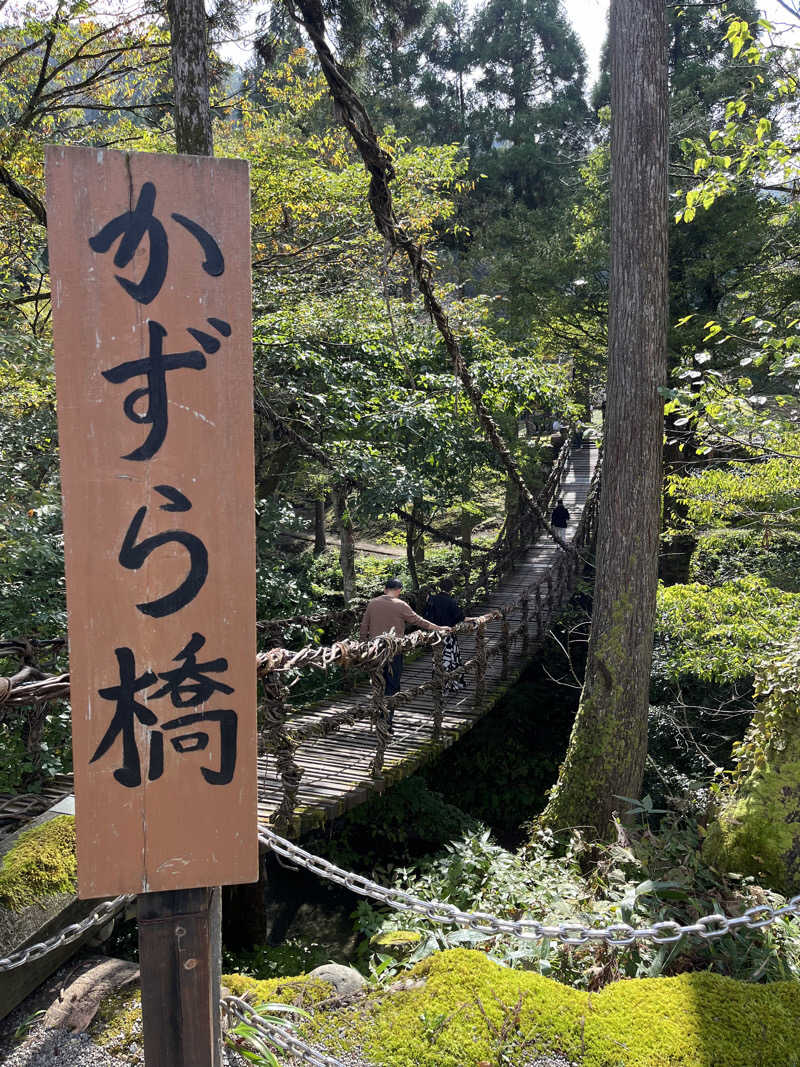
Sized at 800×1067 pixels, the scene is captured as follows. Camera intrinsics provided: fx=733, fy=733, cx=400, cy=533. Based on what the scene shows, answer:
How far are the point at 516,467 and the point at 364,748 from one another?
464 centimetres

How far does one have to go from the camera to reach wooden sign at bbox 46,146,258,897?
71.5 inches

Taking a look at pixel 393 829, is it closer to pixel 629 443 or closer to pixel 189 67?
pixel 629 443

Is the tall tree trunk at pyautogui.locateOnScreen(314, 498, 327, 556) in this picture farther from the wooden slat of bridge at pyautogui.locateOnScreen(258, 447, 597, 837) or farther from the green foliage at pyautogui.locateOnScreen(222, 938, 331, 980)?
the green foliage at pyautogui.locateOnScreen(222, 938, 331, 980)

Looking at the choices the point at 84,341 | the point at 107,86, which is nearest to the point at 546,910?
the point at 84,341

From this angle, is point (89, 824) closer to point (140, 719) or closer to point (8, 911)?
point (140, 719)

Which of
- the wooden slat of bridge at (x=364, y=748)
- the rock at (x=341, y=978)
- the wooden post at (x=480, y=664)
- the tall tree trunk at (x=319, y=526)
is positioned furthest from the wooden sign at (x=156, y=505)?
the tall tree trunk at (x=319, y=526)

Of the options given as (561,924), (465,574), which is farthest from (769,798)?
(465,574)

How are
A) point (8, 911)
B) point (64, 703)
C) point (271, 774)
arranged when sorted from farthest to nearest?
1. point (271, 774)
2. point (64, 703)
3. point (8, 911)

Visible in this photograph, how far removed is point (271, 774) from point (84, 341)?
4.52m

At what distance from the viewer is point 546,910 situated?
366 centimetres

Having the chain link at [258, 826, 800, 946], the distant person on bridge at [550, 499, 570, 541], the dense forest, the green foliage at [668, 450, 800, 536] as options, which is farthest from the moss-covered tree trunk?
the distant person on bridge at [550, 499, 570, 541]

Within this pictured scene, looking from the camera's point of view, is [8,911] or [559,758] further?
[559,758]

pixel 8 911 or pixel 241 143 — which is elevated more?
pixel 241 143

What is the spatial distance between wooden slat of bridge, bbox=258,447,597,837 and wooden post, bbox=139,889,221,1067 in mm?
2747
